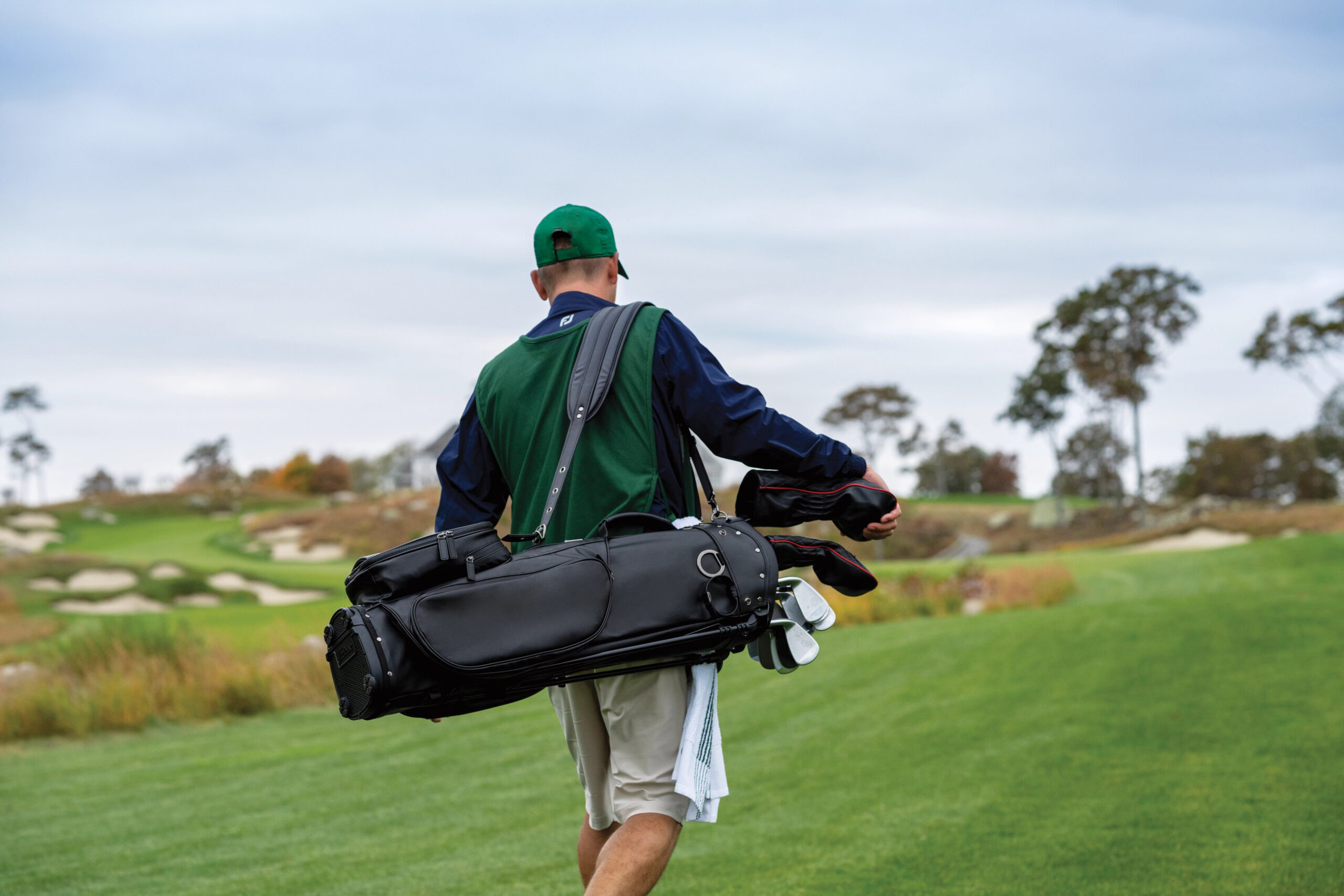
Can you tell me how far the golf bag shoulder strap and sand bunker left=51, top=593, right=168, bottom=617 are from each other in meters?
18.6

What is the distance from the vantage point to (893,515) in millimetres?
2512

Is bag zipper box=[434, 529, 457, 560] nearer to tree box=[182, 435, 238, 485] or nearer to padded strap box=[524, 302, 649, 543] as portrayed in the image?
padded strap box=[524, 302, 649, 543]

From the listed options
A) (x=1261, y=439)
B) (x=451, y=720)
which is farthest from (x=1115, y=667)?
(x=1261, y=439)

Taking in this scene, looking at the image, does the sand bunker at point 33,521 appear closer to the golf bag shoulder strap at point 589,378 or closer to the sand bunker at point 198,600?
the sand bunker at point 198,600

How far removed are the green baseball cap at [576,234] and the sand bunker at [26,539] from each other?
106 feet

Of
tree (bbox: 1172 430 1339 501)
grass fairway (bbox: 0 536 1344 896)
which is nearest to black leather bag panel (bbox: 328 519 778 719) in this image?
grass fairway (bbox: 0 536 1344 896)

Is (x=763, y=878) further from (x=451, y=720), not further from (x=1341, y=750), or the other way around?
(x=451, y=720)

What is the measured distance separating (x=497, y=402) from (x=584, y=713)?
2.41 ft

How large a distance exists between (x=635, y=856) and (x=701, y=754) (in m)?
0.24

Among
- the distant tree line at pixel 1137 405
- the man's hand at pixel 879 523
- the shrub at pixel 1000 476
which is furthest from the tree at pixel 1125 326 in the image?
the man's hand at pixel 879 523

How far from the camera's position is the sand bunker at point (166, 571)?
2272cm

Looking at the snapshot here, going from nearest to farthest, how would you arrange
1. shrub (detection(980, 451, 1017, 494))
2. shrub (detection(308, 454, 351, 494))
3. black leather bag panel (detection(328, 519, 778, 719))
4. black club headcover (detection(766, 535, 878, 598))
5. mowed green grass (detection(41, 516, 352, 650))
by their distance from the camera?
black leather bag panel (detection(328, 519, 778, 719)) → black club headcover (detection(766, 535, 878, 598)) → mowed green grass (detection(41, 516, 352, 650)) → shrub (detection(308, 454, 351, 494)) → shrub (detection(980, 451, 1017, 494))

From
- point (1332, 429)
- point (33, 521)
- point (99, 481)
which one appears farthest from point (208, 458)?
point (1332, 429)

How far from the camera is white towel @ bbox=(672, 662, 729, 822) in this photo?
7.65 ft
